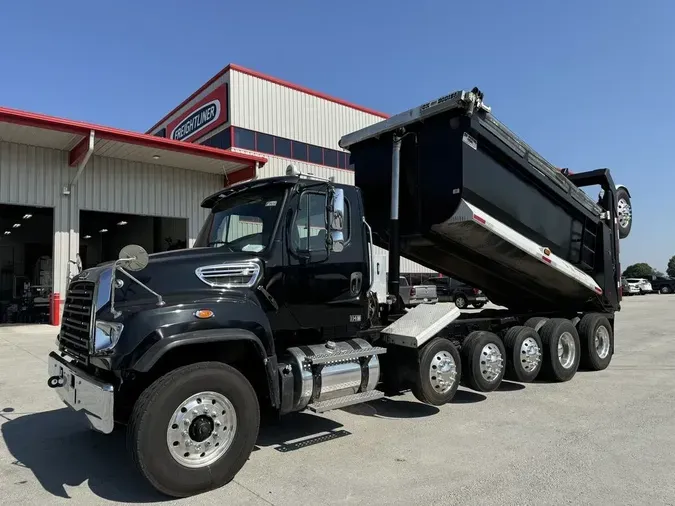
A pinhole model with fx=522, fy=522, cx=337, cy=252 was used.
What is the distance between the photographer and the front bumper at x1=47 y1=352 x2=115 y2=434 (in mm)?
3736

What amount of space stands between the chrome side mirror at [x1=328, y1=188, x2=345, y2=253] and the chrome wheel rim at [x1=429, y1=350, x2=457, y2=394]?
78.2 inches

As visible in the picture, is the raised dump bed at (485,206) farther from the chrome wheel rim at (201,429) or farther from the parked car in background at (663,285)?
the parked car in background at (663,285)

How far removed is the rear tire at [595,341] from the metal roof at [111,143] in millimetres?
12165

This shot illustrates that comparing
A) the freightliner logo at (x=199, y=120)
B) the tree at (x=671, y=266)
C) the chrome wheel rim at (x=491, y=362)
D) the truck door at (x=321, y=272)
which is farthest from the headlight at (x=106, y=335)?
the tree at (x=671, y=266)

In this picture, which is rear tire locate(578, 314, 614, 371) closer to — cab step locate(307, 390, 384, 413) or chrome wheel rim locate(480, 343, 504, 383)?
chrome wheel rim locate(480, 343, 504, 383)

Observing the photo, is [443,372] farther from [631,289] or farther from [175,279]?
[631,289]

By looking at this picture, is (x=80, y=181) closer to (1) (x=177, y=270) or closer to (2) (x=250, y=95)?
(2) (x=250, y=95)

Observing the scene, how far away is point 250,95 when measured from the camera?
21.3 m

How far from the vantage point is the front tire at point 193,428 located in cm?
374

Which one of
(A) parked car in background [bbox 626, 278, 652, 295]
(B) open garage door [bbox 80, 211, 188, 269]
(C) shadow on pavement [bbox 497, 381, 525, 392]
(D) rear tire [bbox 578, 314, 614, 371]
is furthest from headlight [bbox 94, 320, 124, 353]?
(A) parked car in background [bbox 626, 278, 652, 295]

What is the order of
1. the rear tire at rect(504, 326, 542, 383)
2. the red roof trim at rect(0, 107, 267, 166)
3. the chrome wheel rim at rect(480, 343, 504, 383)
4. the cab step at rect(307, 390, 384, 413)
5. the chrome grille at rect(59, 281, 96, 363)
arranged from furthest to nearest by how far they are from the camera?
the red roof trim at rect(0, 107, 267, 166)
the rear tire at rect(504, 326, 542, 383)
the chrome wheel rim at rect(480, 343, 504, 383)
the cab step at rect(307, 390, 384, 413)
the chrome grille at rect(59, 281, 96, 363)

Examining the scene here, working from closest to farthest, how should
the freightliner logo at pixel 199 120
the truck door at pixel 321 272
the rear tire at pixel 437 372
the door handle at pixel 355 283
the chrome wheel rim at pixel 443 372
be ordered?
the truck door at pixel 321 272
the door handle at pixel 355 283
the rear tire at pixel 437 372
the chrome wheel rim at pixel 443 372
the freightliner logo at pixel 199 120

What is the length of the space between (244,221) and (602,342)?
704 centimetres

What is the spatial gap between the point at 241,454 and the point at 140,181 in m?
14.9
